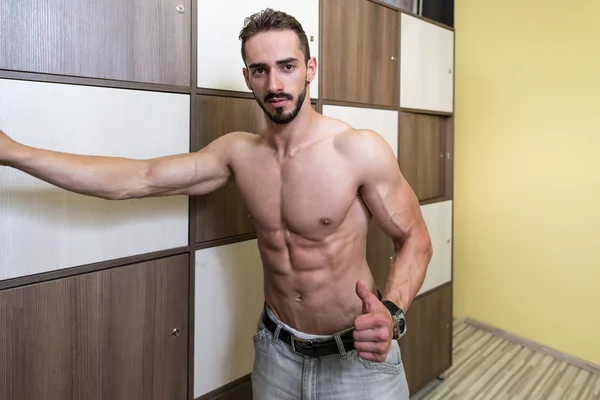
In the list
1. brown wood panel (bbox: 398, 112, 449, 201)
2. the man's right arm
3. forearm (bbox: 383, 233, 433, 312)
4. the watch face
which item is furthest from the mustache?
brown wood panel (bbox: 398, 112, 449, 201)

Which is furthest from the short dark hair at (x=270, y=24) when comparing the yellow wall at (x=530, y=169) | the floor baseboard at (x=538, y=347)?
the floor baseboard at (x=538, y=347)

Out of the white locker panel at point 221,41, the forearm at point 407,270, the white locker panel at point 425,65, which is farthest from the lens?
the white locker panel at point 425,65

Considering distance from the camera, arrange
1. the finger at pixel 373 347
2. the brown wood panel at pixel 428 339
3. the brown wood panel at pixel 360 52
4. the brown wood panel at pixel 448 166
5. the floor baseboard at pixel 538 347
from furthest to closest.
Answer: the floor baseboard at pixel 538 347, the brown wood panel at pixel 448 166, the brown wood panel at pixel 428 339, the brown wood panel at pixel 360 52, the finger at pixel 373 347

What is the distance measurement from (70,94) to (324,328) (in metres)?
0.88

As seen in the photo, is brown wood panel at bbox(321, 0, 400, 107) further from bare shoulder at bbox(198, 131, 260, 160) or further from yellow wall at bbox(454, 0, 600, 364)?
yellow wall at bbox(454, 0, 600, 364)

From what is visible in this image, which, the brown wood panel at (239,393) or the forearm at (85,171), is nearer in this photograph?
the forearm at (85,171)

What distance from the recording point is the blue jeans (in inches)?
45.0

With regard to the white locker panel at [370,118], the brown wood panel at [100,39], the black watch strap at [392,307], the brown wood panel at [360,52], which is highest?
the brown wood panel at [360,52]

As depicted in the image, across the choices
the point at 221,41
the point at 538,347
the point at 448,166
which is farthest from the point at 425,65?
the point at 538,347

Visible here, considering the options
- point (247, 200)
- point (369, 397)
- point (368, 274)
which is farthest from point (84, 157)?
point (369, 397)

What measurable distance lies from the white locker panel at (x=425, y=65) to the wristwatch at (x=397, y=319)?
1320mm

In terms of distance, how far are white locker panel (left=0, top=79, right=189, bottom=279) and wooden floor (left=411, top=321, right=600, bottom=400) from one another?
1773 mm

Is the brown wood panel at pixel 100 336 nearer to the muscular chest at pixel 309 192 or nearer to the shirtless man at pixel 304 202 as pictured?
the shirtless man at pixel 304 202

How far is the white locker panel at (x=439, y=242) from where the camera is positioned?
90.0 inches
